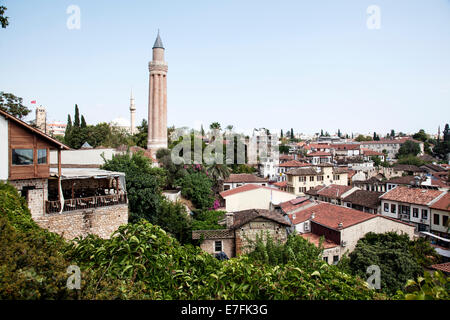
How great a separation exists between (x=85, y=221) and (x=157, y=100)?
106 feet

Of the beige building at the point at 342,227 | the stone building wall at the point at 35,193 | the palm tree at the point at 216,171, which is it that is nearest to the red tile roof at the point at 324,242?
the beige building at the point at 342,227

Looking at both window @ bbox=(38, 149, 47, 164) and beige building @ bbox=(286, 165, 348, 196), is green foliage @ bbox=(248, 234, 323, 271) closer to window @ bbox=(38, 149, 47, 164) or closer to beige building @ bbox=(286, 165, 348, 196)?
window @ bbox=(38, 149, 47, 164)

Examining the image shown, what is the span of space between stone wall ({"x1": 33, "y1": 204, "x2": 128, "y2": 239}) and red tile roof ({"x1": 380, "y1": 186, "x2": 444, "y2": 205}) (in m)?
24.7

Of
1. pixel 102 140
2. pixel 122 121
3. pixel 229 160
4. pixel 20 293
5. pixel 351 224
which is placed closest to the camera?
pixel 20 293

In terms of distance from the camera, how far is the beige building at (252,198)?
29094 millimetres

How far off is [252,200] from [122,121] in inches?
2359

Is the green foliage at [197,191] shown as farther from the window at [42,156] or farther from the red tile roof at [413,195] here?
the red tile roof at [413,195]

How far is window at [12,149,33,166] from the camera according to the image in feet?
33.7

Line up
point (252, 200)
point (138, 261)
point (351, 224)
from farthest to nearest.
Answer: point (252, 200) < point (351, 224) < point (138, 261)
